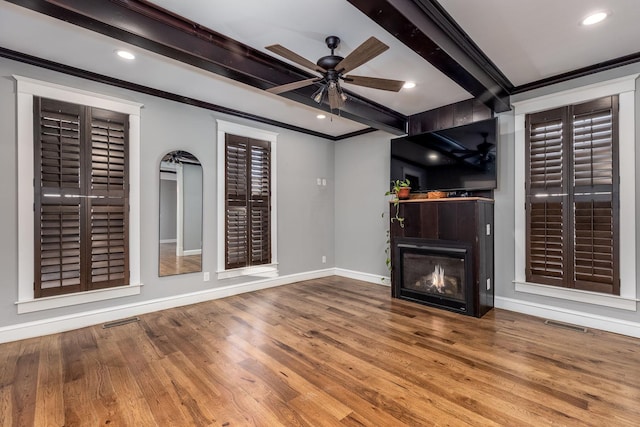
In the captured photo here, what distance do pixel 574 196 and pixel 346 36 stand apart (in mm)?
2964

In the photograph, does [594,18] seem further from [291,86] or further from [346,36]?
[291,86]

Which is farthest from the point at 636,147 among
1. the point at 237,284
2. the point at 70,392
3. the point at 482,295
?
the point at 70,392

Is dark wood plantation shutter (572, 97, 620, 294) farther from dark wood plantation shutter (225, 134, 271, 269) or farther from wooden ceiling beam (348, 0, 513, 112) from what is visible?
dark wood plantation shutter (225, 134, 271, 269)

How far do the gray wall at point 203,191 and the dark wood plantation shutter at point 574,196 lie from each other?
3.29m

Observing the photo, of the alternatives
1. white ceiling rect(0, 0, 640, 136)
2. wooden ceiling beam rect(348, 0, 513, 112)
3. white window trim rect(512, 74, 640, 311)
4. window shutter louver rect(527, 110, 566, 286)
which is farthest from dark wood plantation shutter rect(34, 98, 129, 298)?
white window trim rect(512, 74, 640, 311)

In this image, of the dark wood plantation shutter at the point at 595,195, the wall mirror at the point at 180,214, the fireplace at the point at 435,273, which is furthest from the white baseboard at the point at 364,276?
the wall mirror at the point at 180,214

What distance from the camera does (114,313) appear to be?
341 cm

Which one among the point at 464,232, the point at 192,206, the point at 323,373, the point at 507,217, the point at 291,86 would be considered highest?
the point at 291,86

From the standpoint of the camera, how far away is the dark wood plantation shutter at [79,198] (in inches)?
118

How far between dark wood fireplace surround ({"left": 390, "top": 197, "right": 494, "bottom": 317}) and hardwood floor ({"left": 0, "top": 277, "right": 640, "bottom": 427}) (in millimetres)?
289

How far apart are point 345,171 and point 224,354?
13.1 ft

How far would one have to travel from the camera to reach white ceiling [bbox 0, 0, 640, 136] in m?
2.23

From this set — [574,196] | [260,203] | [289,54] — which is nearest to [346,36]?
[289,54]

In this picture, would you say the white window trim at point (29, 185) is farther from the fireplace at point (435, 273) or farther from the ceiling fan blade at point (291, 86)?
the fireplace at point (435, 273)
